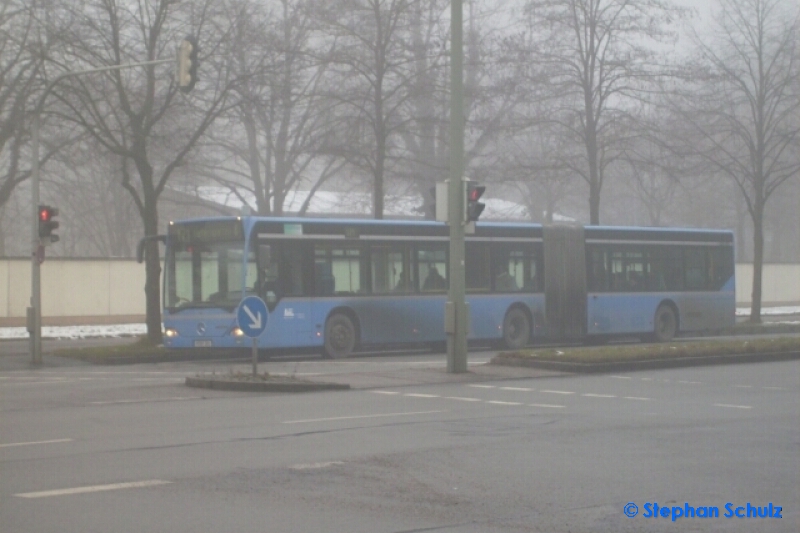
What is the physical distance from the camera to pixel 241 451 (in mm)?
11383

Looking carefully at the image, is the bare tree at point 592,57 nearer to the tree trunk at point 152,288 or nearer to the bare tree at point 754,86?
the bare tree at point 754,86

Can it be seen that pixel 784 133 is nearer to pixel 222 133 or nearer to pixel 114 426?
pixel 222 133

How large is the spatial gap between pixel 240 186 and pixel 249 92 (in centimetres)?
1987

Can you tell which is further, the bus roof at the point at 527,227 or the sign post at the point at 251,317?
the bus roof at the point at 527,227

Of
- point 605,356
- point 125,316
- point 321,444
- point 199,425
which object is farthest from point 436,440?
point 125,316

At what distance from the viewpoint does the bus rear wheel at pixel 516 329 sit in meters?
29.8

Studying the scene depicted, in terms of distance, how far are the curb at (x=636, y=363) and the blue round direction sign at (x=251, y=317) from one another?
593cm

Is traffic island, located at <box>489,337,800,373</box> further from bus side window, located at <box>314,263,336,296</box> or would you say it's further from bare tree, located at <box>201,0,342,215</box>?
bare tree, located at <box>201,0,342,215</box>

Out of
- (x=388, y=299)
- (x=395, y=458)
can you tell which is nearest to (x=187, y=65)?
(x=388, y=299)

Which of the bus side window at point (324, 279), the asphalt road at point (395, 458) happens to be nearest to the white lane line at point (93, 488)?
the asphalt road at point (395, 458)

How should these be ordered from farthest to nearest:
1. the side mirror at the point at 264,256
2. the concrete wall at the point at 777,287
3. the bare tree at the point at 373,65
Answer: the concrete wall at the point at 777,287
the bare tree at the point at 373,65
the side mirror at the point at 264,256

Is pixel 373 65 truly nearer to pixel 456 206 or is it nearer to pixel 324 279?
pixel 324 279

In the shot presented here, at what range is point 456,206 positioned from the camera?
20.5m

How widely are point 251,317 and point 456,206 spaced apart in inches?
173
